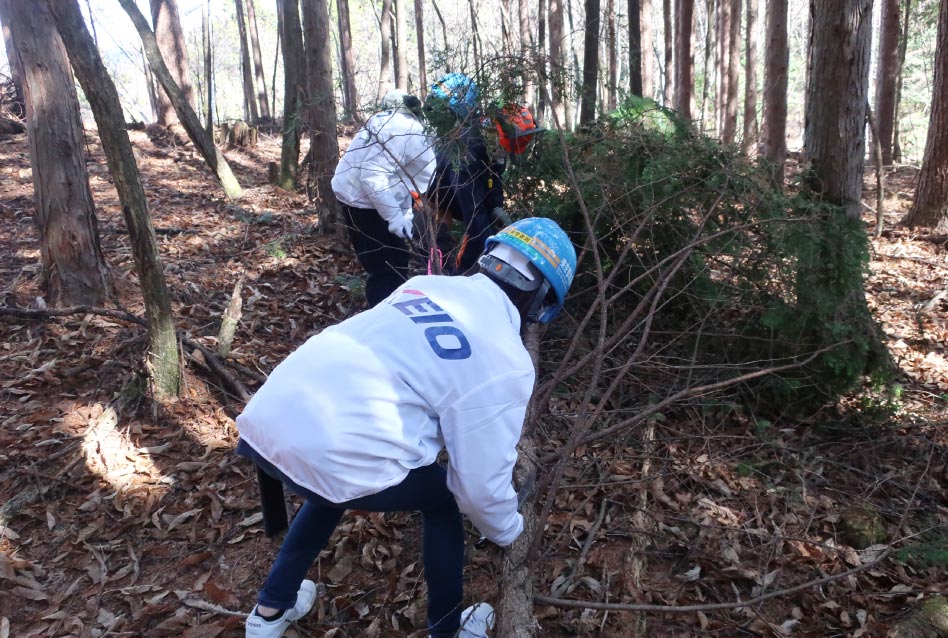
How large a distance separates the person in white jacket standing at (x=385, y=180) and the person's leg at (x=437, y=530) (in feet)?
7.66

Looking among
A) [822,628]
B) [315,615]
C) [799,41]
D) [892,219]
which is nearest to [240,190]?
[315,615]

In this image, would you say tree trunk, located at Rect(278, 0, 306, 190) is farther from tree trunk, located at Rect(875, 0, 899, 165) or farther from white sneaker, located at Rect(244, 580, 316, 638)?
tree trunk, located at Rect(875, 0, 899, 165)

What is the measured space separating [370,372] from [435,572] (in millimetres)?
840

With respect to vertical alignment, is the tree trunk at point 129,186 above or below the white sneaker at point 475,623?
above

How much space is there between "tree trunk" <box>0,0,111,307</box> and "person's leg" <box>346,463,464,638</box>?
3.56 meters

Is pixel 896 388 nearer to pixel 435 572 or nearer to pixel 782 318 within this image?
pixel 782 318

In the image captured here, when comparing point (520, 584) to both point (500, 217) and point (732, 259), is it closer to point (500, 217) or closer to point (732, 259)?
point (500, 217)

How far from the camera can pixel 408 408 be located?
1.87 meters

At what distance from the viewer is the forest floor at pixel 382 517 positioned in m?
2.67

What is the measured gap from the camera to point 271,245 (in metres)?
5.92

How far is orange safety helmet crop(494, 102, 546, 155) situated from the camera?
4152 millimetres

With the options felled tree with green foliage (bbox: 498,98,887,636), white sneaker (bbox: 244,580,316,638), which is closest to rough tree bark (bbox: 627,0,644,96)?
felled tree with green foliage (bbox: 498,98,887,636)

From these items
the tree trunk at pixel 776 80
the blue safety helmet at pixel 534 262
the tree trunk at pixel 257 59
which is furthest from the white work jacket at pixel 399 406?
the tree trunk at pixel 257 59

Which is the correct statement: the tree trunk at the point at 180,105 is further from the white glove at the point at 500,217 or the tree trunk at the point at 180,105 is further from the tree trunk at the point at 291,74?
the white glove at the point at 500,217
